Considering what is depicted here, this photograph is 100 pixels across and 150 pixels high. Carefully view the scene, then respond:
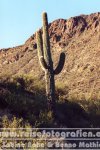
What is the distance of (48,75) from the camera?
16.6 m

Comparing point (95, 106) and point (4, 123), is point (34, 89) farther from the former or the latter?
point (4, 123)

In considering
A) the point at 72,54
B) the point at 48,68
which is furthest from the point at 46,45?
the point at 72,54

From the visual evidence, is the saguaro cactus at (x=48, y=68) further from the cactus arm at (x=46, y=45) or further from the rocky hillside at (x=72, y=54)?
the rocky hillside at (x=72, y=54)

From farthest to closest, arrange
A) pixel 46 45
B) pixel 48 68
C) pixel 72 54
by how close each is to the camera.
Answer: pixel 72 54
pixel 46 45
pixel 48 68

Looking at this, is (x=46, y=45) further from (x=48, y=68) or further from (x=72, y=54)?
(x=72, y=54)

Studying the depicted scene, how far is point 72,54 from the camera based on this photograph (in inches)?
2253

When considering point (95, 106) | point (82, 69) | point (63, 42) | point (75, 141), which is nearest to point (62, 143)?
point (75, 141)

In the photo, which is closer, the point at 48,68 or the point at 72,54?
the point at 48,68

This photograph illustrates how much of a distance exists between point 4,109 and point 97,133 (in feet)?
11.2

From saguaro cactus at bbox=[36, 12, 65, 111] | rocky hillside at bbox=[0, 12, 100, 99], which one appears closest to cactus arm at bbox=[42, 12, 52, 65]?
saguaro cactus at bbox=[36, 12, 65, 111]

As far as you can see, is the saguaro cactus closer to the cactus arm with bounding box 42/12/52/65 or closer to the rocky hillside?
the cactus arm with bounding box 42/12/52/65

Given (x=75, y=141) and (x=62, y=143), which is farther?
(x=75, y=141)

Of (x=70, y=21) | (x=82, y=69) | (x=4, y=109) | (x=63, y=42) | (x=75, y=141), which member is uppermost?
(x=70, y=21)

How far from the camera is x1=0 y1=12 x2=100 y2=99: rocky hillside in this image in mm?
48728
